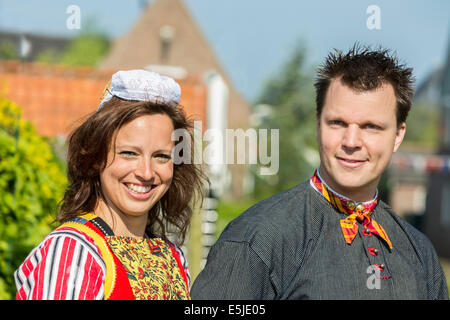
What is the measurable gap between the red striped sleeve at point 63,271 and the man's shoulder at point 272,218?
0.48m

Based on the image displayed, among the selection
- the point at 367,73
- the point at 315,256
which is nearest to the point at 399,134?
Result: the point at 367,73

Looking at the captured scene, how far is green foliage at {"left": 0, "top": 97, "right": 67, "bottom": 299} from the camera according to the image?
128 inches

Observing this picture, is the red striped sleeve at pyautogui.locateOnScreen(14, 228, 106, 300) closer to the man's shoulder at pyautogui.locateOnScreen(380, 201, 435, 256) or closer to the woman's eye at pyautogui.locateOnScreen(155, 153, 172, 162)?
the woman's eye at pyautogui.locateOnScreen(155, 153, 172, 162)

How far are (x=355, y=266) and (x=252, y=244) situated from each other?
39 centimetres

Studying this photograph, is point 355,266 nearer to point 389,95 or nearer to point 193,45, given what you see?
point 389,95

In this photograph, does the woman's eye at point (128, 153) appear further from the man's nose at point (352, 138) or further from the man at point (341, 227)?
the man's nose at point (352, 138)

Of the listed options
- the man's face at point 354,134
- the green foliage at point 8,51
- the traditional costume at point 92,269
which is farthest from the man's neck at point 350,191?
the green foliage at point 8,51

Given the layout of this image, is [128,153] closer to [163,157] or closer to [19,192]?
[163,157]

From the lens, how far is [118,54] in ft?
93.8

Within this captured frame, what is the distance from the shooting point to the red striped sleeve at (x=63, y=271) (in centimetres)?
178

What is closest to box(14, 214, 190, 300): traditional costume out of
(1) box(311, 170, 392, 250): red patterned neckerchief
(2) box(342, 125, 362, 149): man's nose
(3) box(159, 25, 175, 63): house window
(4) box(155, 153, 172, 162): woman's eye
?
(4) box(155, 153, 172, 162): woman's eye

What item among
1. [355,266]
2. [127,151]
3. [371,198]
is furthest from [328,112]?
[127,151]

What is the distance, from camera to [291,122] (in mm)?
26078

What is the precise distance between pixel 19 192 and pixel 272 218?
1818 millimetres
